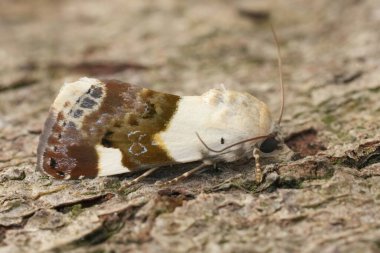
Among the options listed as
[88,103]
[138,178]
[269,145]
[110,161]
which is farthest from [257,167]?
[88,103]

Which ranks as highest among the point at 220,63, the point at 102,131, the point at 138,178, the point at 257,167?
the point at 220,63

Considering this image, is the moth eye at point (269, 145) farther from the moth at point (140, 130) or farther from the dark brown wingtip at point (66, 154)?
the dark brown wingtip at point (66, 154)

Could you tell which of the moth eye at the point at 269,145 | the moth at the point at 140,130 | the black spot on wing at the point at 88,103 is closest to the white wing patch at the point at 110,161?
the moth at the point at 140,130

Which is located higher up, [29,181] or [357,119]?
[357,119]

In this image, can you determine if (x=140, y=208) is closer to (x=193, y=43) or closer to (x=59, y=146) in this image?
(x=59, y=146)

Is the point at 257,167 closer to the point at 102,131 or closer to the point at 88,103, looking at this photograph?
the point at 102,131

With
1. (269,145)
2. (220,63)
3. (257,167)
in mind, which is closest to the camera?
(257,167)

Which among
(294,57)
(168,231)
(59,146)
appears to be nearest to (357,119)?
(294,57)
